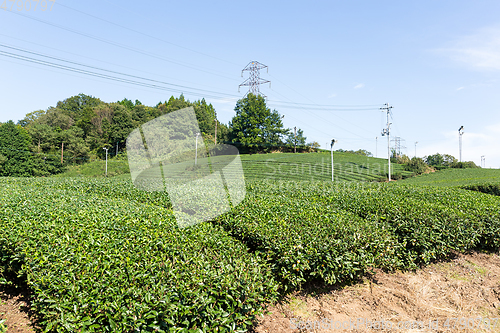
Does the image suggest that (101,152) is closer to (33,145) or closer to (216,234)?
(33,145)

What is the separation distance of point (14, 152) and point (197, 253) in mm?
47063

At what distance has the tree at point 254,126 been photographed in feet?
169

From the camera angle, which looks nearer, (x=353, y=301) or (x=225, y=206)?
(x=353, y=301)

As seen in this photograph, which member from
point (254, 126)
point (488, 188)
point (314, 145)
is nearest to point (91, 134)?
point (254, 126)

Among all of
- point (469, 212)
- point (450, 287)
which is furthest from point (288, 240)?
point (469, 212)

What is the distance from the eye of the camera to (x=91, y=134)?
155ft

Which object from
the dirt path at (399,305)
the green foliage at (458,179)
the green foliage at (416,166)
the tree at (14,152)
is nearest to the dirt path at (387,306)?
the dirt path at (399,305)

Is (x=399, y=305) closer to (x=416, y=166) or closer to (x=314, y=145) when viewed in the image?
(x=416, y=166)

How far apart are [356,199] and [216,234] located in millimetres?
4373

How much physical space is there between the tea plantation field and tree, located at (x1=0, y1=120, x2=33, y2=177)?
40.9 m

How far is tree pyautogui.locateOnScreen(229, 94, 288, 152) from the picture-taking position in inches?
2025

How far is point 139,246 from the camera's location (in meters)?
3.23

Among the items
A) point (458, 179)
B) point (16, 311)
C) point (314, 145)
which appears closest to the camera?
point (16, 311)

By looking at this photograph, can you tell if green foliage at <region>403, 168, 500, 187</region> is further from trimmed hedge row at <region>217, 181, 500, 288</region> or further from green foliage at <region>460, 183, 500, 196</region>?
trimmed hedge row at <region>217, 181, 500, 288</region>
